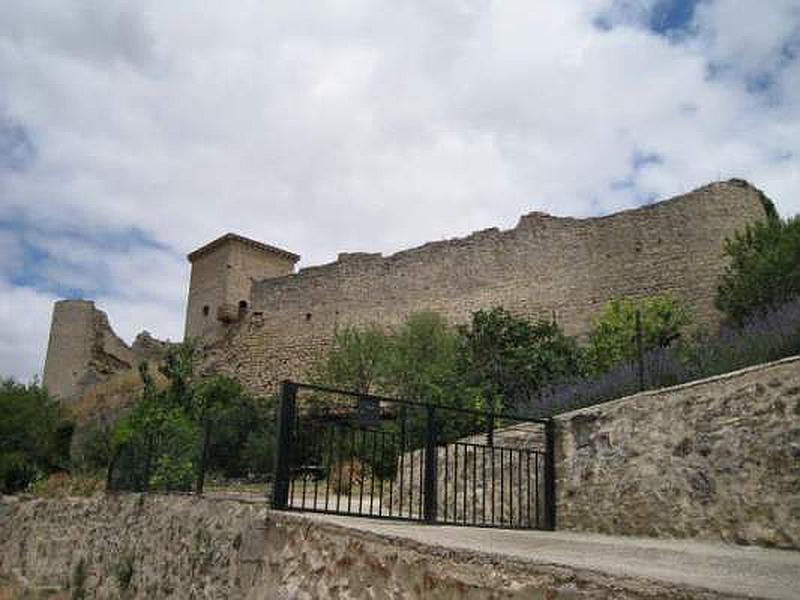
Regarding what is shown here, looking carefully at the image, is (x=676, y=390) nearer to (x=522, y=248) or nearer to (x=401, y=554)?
(x=401, y=554)

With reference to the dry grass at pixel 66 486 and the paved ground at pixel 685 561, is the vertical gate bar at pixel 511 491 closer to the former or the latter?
the paved ground at pixel 685 561

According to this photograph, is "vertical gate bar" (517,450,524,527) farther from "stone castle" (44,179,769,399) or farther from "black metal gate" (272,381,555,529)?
"stone castle" (44,179,769,399)

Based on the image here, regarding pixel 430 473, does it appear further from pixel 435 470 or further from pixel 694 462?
pixel 694 462

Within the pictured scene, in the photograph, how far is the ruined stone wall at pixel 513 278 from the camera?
682 inches

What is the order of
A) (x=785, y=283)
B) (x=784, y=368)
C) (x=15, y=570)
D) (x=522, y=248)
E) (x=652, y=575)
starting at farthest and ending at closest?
(x=522, y=248)
(x=785, y=283)
(x=15, y=570)
(x=784, y=368)
(x=652, y=575)

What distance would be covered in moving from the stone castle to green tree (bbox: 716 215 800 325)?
4.99 ft

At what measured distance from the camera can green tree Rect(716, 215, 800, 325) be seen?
1256 centimetres

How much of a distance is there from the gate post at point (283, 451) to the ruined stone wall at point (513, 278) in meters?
13.6

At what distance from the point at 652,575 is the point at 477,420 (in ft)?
28.8

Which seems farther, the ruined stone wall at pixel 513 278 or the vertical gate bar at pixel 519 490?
the ruined stone wall at pixel 513 278

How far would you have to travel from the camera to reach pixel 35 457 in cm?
1487

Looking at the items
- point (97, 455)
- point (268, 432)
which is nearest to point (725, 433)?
point (268, 432)

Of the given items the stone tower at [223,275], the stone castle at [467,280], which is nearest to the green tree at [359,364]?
the stone castle at [467,280]

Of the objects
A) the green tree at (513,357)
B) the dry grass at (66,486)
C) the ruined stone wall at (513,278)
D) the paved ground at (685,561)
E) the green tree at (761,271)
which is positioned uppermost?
the ruined stone wall at (513,278)
